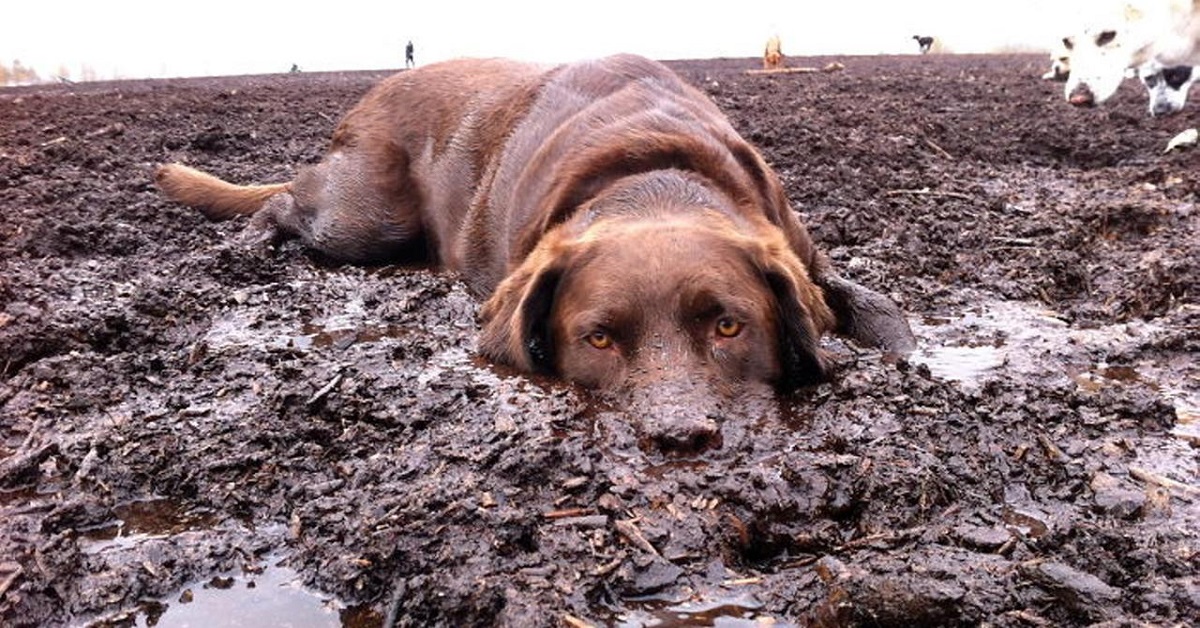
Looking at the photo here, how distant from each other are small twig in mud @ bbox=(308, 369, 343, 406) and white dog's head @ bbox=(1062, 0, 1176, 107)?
33.7 ft

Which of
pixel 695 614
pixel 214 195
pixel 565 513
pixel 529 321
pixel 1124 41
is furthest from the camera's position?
pixel 1124 41

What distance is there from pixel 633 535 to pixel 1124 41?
36.7 feet

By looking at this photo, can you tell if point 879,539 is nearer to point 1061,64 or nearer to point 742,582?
point 742,582

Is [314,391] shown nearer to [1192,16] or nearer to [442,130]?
[442,130]

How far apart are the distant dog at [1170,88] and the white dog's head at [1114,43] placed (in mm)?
259

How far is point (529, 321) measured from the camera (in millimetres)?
3793

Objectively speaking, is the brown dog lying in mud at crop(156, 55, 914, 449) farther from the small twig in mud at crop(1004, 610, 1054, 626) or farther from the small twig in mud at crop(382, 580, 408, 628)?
the small twig in mud at crop(1004, 610, 1054, 626)

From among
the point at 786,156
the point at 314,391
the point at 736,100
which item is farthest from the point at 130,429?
the point at 736,100

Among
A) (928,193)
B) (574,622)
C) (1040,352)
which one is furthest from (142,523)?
(928,193)

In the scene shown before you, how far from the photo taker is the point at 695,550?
2.40m

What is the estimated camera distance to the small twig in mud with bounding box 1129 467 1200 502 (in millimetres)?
2686

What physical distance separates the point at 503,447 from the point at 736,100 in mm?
10657

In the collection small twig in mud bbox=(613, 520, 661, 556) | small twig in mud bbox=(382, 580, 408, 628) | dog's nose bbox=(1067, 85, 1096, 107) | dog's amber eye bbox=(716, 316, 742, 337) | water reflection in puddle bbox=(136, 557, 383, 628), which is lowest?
water reflection in puddle bbox=(136, 557, 383, 628)

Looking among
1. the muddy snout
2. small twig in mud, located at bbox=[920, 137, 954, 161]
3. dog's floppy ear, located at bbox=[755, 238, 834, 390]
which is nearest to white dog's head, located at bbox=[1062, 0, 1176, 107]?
small twig in mud, located at bbox=[920, 137, 954, 161]
